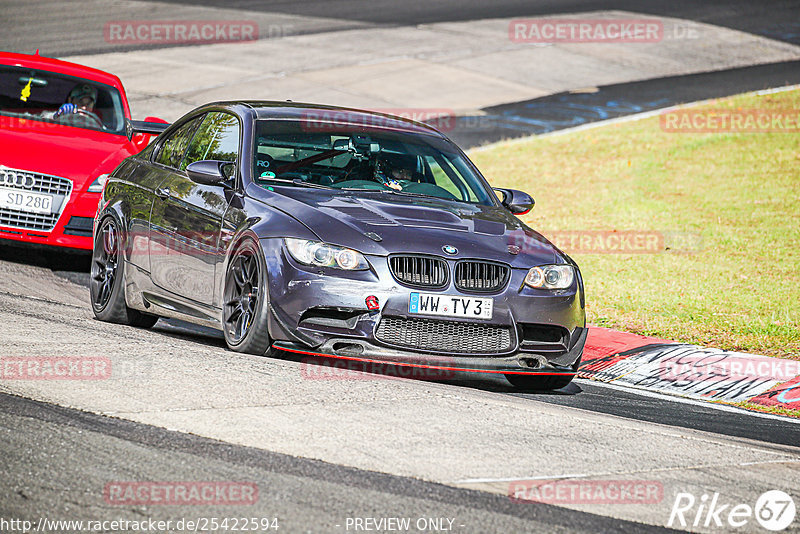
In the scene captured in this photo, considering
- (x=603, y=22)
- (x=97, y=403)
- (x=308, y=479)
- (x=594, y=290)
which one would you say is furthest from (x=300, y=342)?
(x=603, y=22)

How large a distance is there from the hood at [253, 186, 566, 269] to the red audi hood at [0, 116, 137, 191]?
4.01 m

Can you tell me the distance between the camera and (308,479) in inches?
183

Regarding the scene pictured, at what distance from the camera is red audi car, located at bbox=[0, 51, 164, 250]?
10695 millimetres

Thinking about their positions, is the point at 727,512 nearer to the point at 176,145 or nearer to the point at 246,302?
the point at 246,302

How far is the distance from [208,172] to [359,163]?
103cm

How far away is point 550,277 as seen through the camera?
7.19 meters

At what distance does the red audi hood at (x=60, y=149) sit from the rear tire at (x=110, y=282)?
75.5 inches

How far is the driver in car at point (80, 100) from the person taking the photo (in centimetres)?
1238

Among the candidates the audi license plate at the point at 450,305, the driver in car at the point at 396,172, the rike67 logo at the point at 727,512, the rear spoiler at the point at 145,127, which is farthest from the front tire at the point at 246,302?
the rear spoiler at the point at 145,127

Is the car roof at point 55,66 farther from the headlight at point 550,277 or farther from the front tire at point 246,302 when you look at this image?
the headlight at point 550,277

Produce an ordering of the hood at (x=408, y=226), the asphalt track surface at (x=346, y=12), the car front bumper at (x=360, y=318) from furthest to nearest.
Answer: the asphalt track surface at (x=346, y=12), the hood at (x=408, y=226), the car front bumper at (x=360, y=318)

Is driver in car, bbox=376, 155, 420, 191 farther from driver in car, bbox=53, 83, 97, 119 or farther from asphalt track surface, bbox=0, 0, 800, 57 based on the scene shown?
asphalt track surface, bbox=0, 0, 800, 57

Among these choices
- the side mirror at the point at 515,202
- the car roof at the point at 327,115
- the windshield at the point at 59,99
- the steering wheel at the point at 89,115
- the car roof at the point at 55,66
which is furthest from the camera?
the car roof at the point at 55,66

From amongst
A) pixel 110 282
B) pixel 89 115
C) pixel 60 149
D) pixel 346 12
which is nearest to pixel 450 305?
pixel 110 282
